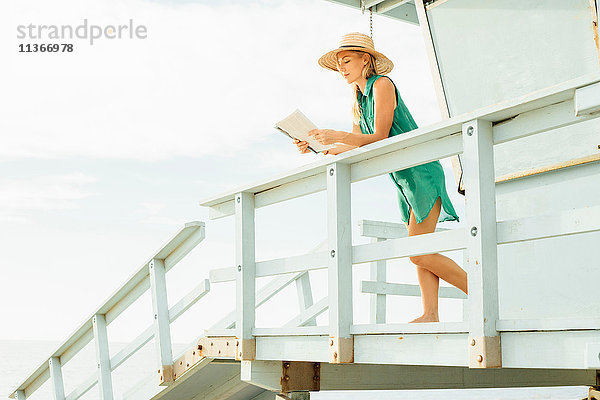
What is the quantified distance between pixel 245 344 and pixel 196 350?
77 cm

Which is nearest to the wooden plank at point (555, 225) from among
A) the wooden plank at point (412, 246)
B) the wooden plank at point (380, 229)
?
the wooden plank at point (412, 246)

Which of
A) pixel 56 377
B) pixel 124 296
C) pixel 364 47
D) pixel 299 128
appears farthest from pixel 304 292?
pixel 299 128

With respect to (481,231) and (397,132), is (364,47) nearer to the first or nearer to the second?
(397,132)

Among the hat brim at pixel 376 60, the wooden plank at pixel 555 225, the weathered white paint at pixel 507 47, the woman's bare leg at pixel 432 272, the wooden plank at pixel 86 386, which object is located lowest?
the wooden plank at pixel 86 386

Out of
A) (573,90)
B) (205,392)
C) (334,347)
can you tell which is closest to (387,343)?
(334,347)

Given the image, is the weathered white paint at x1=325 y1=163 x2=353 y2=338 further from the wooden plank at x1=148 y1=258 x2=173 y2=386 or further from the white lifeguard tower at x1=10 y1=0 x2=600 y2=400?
the wooden plank at x1=148 y1=258 x2=173 y2=386

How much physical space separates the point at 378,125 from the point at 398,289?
117 inches

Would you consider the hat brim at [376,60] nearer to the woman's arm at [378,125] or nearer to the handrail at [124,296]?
the woman's arm at [378,125]

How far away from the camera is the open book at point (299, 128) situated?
4059 millimetres

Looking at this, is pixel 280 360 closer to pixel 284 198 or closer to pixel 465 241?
pixel 284 198

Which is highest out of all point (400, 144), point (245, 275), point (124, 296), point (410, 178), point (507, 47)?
point (507, 47)

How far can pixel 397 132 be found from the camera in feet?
14.3

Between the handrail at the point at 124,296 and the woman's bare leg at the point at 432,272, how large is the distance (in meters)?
1.65

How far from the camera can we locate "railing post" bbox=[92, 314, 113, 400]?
6.16 metres
